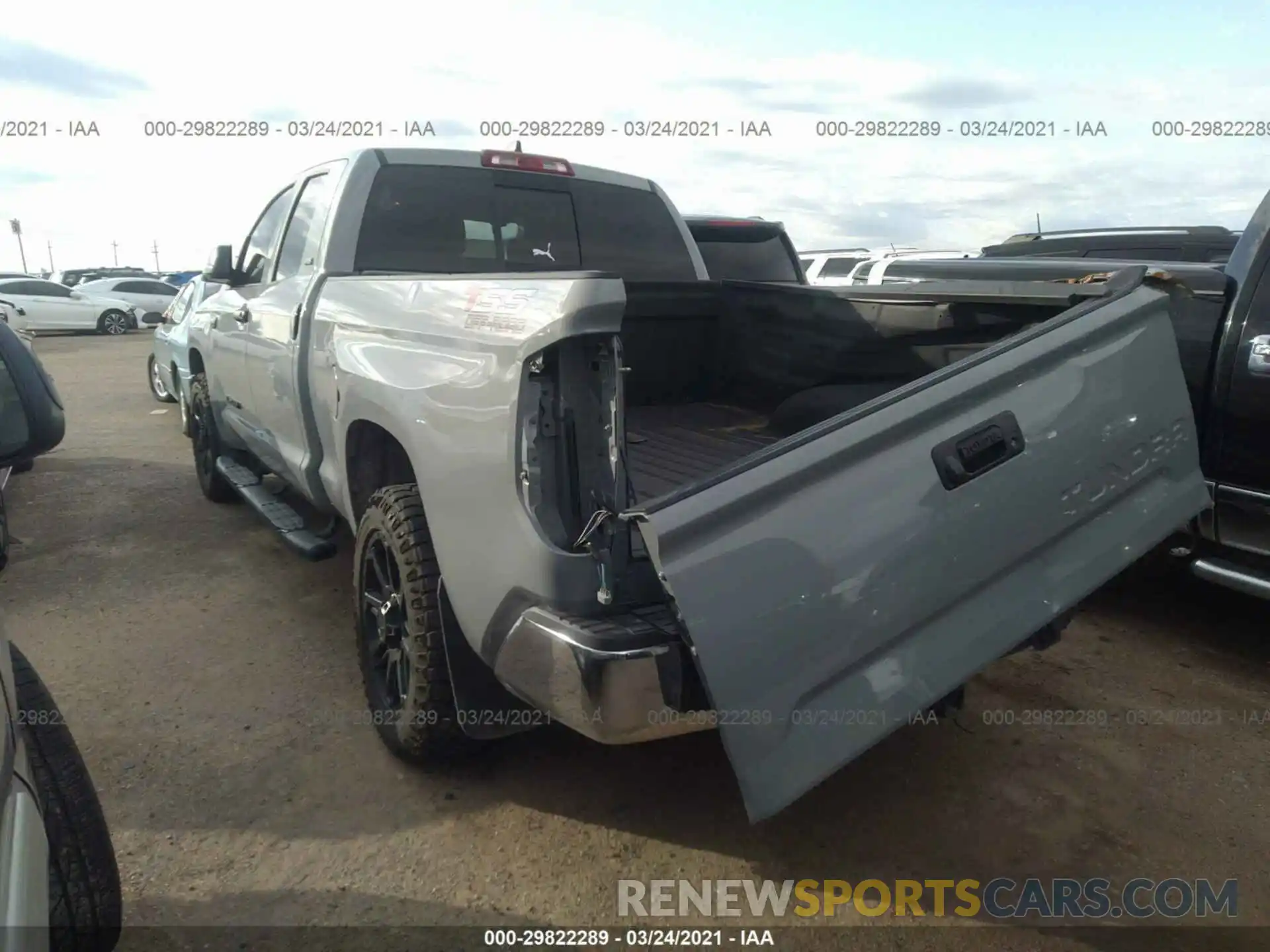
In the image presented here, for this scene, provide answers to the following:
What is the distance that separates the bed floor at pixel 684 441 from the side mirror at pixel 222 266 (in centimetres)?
252

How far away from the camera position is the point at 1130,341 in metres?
2.74

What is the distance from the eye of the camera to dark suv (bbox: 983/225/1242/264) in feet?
26.5

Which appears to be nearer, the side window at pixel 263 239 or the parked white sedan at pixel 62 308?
the side window at pixel 263 239

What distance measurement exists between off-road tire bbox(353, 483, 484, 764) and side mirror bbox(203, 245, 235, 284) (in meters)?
2.70

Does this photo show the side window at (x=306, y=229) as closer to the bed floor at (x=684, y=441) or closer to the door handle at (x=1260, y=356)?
the bed floor at (x=684, y=441)

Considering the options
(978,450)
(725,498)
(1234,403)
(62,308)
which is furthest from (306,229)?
(62,308)

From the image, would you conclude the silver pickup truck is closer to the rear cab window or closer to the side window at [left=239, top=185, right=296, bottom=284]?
the side window at [left=239, top=185, right=296, bottom=284]

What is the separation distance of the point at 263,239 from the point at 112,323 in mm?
22232

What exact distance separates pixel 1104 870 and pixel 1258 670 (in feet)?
5.95

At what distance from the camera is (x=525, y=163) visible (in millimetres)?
4340

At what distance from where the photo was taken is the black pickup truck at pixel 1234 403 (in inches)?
143

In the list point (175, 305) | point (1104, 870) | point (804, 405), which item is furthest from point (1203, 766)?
point (175, 305)

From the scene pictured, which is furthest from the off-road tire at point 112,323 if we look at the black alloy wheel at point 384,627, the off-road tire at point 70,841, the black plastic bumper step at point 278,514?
the off-road tire at point 70,841

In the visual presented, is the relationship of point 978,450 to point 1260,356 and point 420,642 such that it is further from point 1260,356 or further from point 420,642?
point 1260,356
